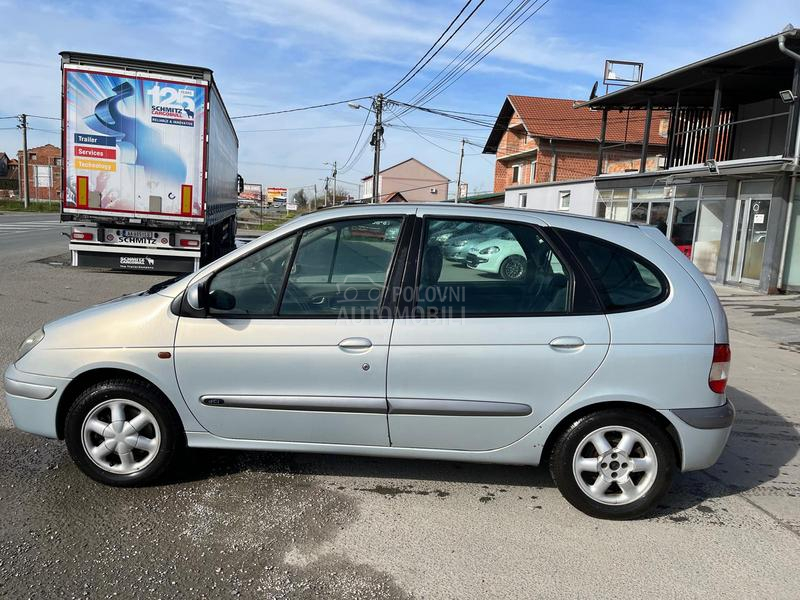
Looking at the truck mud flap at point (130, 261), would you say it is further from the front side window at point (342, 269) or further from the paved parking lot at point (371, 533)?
the front side window at point (342, 269)

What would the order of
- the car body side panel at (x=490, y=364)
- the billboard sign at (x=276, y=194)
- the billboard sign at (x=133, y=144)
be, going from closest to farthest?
the car body side panel at (x=490, y=364) → the billboard sign at (x=133, y=144) → the billboard sign at (x=276, y=194)

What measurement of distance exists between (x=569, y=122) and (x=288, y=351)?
3577 centimetres

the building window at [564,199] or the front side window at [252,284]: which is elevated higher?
the building window at [564,199]

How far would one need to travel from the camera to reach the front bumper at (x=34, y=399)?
3.42 m

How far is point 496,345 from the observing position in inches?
128

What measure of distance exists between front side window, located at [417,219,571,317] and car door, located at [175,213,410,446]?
0.25 meters

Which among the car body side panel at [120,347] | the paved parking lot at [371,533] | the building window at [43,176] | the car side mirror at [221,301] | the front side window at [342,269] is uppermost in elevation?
the building window at [43,176]

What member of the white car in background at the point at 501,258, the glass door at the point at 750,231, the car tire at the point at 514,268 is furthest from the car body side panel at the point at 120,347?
the glass door at the point at 750,231

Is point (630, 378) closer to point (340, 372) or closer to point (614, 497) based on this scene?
point (614, 497)

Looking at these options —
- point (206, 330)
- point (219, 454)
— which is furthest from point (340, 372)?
point (219, 454)

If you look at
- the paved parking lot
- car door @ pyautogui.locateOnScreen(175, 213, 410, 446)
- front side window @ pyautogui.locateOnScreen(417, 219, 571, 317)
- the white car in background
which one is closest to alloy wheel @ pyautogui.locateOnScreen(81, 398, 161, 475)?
the paved parking lot

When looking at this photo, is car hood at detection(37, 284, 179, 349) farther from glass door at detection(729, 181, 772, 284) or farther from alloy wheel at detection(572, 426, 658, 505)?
glass door at detection(729, 181, 772, 284)

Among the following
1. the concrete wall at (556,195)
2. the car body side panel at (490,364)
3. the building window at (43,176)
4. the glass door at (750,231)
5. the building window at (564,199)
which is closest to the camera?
the car body side panel at (490,364)

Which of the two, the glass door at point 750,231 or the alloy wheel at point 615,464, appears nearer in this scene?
the alloy wheel at point 615,464
